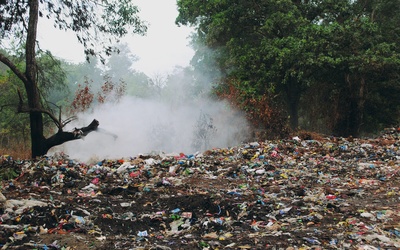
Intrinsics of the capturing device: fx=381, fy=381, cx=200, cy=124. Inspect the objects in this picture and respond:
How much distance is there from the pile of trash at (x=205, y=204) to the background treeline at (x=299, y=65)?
4246 millimetres

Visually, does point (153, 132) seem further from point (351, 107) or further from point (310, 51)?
point (351, 107)

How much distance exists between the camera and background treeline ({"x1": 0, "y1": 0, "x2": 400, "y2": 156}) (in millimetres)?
11320

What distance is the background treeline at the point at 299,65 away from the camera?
1132 centimetres

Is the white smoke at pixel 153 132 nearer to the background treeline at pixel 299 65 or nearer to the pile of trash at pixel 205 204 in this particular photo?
the background treeline at pixel 299 65

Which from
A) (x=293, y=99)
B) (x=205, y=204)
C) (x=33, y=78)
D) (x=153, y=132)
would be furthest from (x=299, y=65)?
(x=205, y=204)

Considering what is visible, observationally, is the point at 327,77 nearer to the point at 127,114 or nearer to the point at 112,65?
the point at 127,114

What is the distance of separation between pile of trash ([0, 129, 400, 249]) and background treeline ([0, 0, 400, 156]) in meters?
4.25

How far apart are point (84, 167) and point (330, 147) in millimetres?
5245

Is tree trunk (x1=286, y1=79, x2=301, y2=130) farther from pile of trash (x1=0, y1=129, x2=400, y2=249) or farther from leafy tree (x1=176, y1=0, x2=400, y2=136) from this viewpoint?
pile of trash (x1=0, y1=129, x2=400, y2=249)

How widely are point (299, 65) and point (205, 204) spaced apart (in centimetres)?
830

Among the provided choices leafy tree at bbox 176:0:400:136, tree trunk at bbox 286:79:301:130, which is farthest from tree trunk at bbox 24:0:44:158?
tree trunk at bbox 286:79:301:130

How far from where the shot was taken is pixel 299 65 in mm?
11406

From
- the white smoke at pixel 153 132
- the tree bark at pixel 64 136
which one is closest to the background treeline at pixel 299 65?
the white smoke at pixel 153 132

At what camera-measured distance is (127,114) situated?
46.4ft
